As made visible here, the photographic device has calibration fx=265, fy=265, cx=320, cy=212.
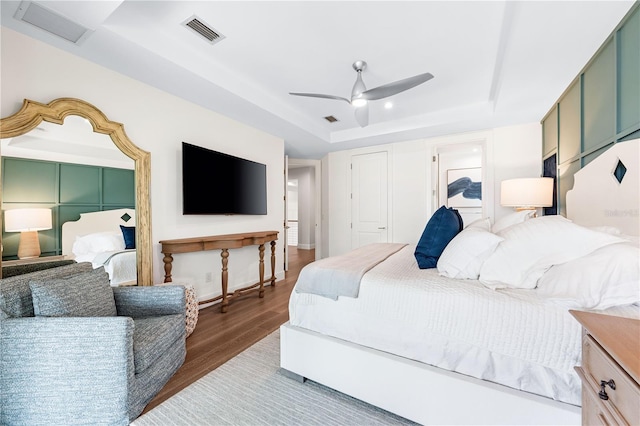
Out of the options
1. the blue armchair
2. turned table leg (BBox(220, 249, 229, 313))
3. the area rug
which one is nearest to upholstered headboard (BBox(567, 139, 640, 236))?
the area rug

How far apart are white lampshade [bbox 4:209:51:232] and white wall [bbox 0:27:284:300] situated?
67 centimetres

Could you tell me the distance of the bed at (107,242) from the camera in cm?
204

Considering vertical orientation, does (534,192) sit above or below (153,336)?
above

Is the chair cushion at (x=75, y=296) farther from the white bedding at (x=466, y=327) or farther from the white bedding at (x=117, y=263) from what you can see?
the white bedding at (x=466, y=327)

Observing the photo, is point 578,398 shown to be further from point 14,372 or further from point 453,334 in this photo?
point 14,372

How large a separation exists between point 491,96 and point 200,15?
3116 millimetres

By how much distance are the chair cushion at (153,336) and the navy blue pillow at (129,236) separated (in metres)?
0.87

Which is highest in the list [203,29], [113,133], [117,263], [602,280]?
[203,29]

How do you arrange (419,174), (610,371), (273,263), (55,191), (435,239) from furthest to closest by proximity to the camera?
(419,174), (273,263), (55,191), (435,239), (610,371)

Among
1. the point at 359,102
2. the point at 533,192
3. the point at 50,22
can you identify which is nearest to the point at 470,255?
the point at 359,102

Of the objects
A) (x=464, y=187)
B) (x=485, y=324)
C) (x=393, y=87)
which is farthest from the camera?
(x=464, y=187)

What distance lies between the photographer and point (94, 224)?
7.11 ft

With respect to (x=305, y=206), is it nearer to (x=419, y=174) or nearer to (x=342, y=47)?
(x=419, y=174)

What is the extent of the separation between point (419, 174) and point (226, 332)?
3.57m
